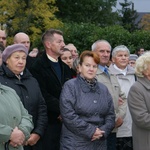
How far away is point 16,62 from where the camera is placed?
16.1 feet

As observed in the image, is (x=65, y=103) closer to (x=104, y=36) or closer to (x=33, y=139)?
(x=33, y=139)

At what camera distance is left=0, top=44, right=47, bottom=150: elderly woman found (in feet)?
15.9

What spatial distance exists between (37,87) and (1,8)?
2089 cm

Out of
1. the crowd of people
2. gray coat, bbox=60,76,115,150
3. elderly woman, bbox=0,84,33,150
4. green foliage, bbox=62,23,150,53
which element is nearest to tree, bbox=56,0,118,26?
green foliage, bbox=62,23,150,53

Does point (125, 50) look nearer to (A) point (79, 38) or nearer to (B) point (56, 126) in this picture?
(B) point (56, 126)

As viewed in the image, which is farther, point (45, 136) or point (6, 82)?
point (45, 136)

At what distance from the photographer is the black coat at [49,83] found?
5375 millimetres

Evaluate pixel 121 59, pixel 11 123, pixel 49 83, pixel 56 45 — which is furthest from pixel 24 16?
pixel 11 123

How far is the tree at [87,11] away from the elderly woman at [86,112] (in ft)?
92.1

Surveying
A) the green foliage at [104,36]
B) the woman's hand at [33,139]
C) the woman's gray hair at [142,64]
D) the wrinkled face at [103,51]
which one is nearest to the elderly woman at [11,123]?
the woman's hand at [33,139]

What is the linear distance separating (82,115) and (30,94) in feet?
2.33

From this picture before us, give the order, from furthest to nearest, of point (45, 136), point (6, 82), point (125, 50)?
point (125, 50)
point (45, 136)
point (6, 82)

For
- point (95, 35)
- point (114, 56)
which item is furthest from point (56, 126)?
point (95, 35)

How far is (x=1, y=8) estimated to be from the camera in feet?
82.0
